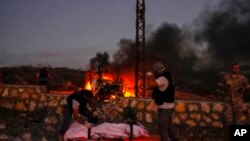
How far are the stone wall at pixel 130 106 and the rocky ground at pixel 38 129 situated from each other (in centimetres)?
18

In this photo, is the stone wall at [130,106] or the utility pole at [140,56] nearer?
the stone wall at [130,106]

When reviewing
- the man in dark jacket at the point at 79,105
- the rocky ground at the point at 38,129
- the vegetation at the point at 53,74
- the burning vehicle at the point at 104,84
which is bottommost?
the rocky ground at the point at 38,129

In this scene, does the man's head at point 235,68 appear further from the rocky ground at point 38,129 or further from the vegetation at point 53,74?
the vegetation at point 53,74

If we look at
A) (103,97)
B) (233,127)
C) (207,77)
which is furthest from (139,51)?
(207,77)

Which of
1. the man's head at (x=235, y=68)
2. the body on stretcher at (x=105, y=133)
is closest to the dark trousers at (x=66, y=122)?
the body on stretcher at (x=105, y=133)

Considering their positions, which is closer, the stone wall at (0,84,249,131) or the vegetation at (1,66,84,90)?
the stone wall at (0,84,249,131)

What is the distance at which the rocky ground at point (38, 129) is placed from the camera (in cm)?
1084

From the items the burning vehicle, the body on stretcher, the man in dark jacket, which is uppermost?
the burning vehicle

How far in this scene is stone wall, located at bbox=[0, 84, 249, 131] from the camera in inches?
437

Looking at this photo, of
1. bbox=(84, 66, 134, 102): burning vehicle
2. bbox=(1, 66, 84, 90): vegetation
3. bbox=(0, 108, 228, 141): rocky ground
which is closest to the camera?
bbox=(0, 108, 228, 141): rocky ground

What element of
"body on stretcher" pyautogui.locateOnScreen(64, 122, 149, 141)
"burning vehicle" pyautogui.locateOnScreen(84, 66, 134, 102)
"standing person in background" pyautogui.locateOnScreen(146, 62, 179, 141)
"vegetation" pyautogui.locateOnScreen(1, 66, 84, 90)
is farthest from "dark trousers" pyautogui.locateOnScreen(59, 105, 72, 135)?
"vegetation" pyautogui.locateOnScreen(1, 66, 84, 90)

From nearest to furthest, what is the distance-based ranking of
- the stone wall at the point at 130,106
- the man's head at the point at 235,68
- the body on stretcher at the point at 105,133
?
the body on stretcher at the point at 105,133
the man's head at the point at 235,68
the stone wall at the point at 130,106

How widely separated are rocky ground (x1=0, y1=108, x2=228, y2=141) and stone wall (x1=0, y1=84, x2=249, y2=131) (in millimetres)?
176

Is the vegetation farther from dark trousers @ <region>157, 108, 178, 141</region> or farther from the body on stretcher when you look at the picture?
the body on stretcher
